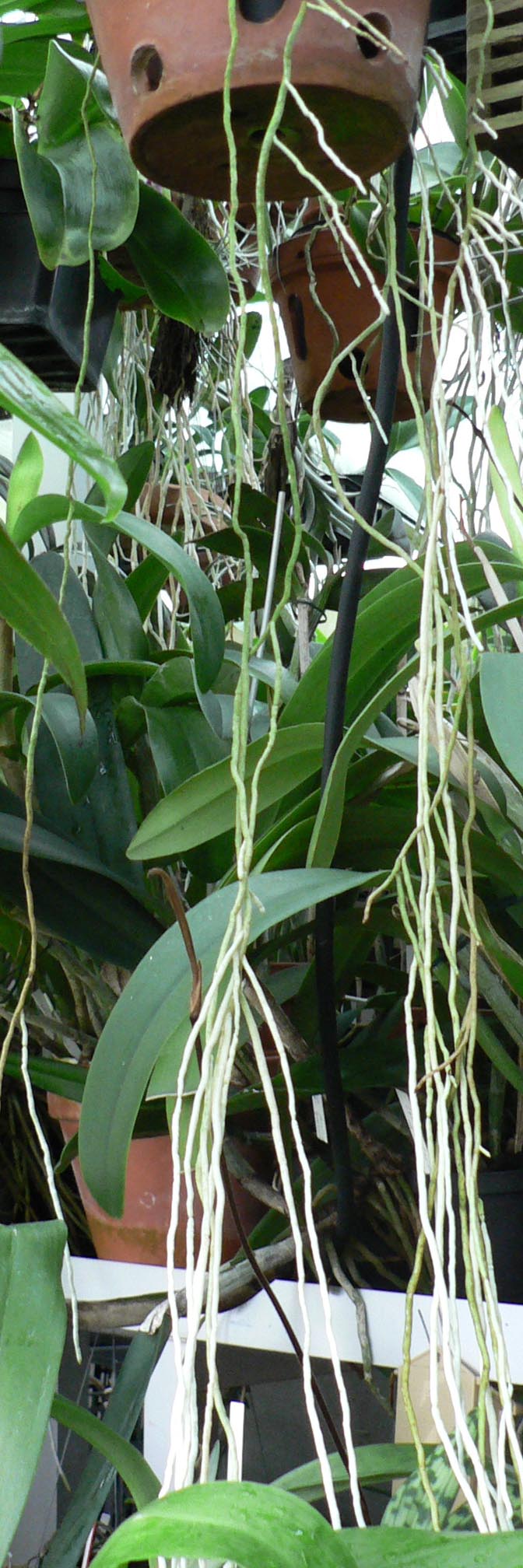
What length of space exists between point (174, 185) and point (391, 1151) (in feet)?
1.60

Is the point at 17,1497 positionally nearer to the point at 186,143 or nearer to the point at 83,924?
the point at 83,924

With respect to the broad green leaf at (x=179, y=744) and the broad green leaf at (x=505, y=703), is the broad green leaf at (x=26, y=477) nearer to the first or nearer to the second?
the broad green leaf at (x=179, y=744)

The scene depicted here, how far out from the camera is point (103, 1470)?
68cm

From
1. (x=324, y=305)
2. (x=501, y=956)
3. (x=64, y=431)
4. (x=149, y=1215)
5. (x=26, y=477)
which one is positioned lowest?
(x=149, y=1215)

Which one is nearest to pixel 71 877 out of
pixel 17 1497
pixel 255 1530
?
pixel 17 1497

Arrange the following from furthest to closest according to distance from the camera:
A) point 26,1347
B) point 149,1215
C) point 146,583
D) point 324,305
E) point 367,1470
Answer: point 324,305, point 146,583, point 149,1215, point 367,1470, point 26,1347

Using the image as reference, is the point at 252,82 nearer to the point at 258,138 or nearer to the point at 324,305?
the point at 258,138

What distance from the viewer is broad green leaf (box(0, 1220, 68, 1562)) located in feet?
1.26

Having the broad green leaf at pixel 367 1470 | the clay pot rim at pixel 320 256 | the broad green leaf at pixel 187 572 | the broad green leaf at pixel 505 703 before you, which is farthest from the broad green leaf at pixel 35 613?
the clay pot rim at pixel 320 256

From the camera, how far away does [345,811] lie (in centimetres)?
63

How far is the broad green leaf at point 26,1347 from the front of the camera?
0.39 metres

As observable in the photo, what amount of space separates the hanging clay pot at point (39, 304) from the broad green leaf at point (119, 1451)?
583mm

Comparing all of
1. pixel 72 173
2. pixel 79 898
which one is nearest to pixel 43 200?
pixel 72 173

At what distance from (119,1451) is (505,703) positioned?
39cm
